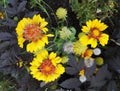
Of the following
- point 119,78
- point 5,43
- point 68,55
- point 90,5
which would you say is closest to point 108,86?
point 119,78

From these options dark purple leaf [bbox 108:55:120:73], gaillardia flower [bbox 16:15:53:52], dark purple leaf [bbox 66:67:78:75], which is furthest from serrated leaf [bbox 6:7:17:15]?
dark purple leaf [bbox 108:55:120:73]

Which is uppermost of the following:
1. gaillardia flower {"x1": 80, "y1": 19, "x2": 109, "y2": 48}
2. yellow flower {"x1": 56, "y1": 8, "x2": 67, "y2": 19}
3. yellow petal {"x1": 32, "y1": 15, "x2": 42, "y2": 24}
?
yellow flower {"x1": 56, "y1": 8, "x2": 67, "y2": 19}

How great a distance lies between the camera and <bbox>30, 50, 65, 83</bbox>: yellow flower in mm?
1487

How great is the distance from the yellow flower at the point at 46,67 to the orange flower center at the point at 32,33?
0.07 metres

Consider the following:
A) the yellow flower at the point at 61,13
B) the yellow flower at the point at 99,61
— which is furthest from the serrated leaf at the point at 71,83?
the yellow flower at the point at 61,13

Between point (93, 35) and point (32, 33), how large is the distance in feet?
0.78

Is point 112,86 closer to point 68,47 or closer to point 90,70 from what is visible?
point 90,70

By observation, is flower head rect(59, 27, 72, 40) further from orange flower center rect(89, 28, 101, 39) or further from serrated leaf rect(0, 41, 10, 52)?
serrated leaf rect(0, 41, 10, 52)

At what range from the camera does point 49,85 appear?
1562mm

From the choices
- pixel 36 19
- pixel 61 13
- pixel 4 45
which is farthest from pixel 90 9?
pixel 4 45

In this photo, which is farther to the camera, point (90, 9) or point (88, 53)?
point (90, 9)

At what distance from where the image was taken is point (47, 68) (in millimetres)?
1492

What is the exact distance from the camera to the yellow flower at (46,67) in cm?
149

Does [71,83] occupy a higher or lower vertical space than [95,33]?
lower
